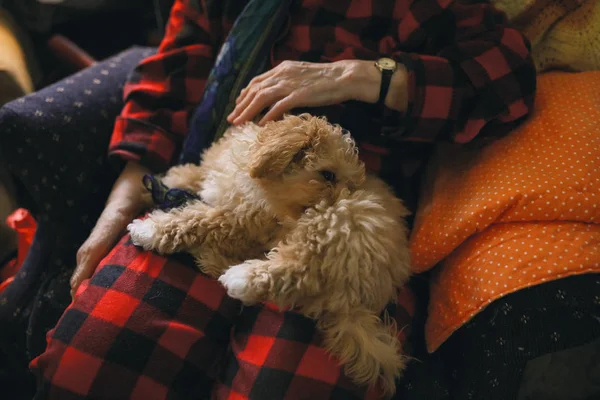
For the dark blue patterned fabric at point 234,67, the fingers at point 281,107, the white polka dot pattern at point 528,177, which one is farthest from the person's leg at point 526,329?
the dark blue patterned fabric at point 234,67

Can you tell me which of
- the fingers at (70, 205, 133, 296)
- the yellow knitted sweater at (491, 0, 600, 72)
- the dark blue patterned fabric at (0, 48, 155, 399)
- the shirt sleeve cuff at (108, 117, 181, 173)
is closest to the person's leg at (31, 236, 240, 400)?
the fingers at (70, 205, 133, 296)

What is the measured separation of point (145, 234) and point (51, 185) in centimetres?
38

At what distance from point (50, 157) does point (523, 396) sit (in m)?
1.23

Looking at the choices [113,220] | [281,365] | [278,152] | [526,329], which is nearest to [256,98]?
[278,152]

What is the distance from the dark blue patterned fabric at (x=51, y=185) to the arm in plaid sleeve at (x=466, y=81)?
2.70ft

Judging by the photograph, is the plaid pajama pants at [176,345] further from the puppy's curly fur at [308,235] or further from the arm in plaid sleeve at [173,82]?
the arm in plaid sleeve at [173,82]

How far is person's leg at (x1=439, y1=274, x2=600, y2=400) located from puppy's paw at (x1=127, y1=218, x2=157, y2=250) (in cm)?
69

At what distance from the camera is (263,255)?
0.98 m

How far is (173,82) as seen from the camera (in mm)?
1312

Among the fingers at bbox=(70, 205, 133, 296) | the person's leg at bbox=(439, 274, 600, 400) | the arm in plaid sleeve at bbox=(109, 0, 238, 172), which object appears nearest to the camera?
the person's leg at bbox=(439, 274, 600, 400)

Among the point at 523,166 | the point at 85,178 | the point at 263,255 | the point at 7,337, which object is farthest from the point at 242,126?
the point at 7,337

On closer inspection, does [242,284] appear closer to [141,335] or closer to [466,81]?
[141,335]

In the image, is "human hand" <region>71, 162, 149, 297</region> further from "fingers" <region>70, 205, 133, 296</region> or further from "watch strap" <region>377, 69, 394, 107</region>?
"watch strap" <region>377, 69, 394, 107</region>

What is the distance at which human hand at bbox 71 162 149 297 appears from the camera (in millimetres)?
1131
